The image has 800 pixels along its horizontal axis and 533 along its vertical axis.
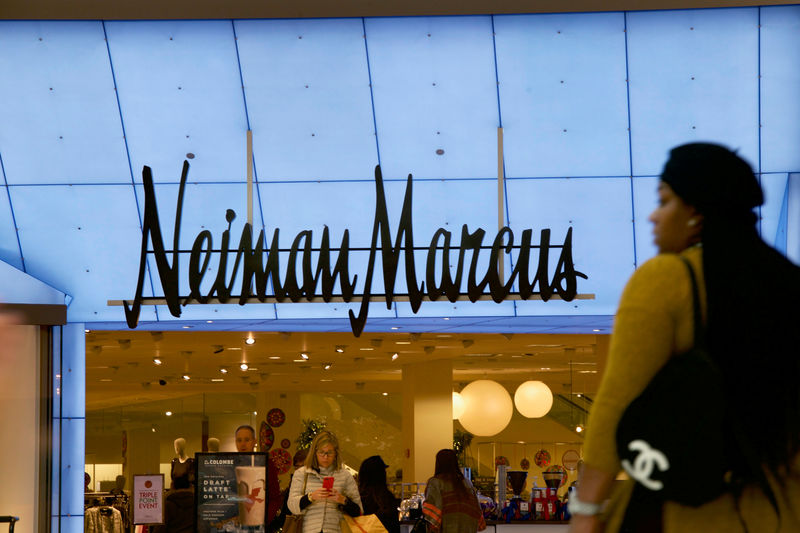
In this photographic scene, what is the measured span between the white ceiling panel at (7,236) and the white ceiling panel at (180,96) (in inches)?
47.6

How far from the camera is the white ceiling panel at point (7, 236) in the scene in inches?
372

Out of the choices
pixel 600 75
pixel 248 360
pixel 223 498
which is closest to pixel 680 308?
pixel 223 498

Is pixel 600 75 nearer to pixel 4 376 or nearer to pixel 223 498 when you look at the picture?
pixel 223 498

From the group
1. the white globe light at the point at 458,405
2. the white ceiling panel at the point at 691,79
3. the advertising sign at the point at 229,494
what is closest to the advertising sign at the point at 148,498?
the advertising sign at the point at 229,494

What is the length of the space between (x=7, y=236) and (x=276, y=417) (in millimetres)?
16525

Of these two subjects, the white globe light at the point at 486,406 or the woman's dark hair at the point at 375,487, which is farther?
the white globe light at the point at 486,406

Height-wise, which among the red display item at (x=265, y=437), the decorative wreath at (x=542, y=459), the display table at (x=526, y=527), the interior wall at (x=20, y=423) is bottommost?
the decorative wreath at (x=542, y=459)

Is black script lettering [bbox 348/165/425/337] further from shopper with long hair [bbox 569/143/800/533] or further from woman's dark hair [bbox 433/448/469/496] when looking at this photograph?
shopper with long hair [bbox 569/143/800/533]

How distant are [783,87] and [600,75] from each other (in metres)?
1.53

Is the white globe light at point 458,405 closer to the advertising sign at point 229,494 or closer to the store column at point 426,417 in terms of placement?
the store column at point 426,417

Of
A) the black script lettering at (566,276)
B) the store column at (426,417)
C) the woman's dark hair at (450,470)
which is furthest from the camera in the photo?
the store column at (426,417)

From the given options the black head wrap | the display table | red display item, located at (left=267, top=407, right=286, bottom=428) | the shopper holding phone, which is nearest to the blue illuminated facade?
the shopper holding phone

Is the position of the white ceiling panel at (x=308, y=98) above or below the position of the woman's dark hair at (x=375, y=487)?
above

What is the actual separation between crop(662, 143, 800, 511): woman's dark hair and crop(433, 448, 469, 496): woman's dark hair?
7658 millimetres
